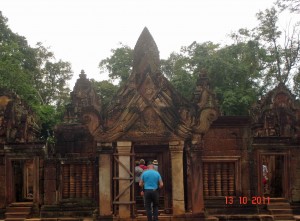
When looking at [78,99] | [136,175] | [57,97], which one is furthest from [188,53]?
[136,175]

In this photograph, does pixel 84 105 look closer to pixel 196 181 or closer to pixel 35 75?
pixel 196 181

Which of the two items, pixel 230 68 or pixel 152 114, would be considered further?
pixel 230 68

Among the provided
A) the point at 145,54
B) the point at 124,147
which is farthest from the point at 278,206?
the point at 145,54

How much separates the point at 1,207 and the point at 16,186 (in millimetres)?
2092

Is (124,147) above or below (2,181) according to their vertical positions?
above

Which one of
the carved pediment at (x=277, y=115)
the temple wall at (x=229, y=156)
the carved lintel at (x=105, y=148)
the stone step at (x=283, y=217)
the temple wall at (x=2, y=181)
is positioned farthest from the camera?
the carved pediment at (x=277, y=115)

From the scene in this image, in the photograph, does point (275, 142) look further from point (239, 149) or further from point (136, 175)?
point (136, 175)

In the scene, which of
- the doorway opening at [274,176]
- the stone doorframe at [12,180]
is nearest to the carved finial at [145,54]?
the doorway opening at [274,176]

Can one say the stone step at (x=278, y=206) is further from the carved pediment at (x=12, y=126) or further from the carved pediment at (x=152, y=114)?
the carved pediment at (x=12, y=126)

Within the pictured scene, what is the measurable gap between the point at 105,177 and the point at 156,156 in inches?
106

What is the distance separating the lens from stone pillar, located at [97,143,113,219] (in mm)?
13125

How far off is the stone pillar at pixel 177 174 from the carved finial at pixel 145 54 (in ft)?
8.61

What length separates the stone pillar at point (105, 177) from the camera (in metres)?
13.1

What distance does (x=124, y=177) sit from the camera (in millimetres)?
13062
